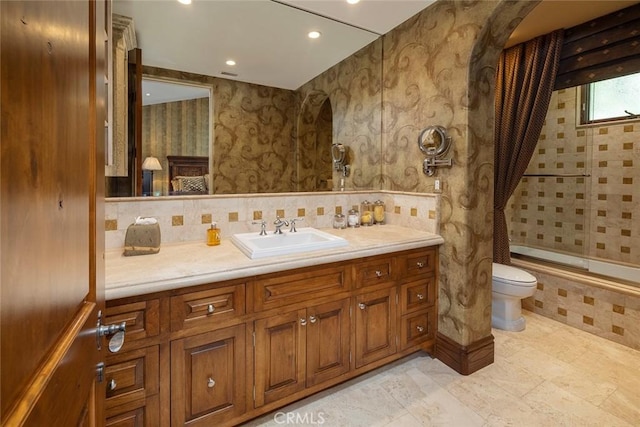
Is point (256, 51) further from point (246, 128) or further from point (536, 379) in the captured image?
point (536, 379)

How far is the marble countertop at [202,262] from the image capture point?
49.3 inches

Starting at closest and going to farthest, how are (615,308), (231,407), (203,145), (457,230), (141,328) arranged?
1. (141,328)
2. (231,407)
3. (203,145)
4. (457,230)
5. (615,308)

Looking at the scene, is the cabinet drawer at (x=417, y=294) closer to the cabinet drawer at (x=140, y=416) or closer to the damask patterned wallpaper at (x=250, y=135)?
the damask patterned wallpaper at (x=250, y=135)

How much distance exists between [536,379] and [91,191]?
2.55 metres

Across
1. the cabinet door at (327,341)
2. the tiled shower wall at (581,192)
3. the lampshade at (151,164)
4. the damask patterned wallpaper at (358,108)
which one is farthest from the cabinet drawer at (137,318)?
the tiled shower wall at (581,192)

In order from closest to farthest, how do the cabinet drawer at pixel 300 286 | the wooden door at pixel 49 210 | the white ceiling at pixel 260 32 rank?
1. the wooden door at pixel 49 210
2. the cabinet drawer at pixel 300 286
3. the white ceiling at pixel 260 32

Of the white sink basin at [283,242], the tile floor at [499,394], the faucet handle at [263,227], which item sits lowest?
the tile floor at [499,394]

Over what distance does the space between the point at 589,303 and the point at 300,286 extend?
8.22ft

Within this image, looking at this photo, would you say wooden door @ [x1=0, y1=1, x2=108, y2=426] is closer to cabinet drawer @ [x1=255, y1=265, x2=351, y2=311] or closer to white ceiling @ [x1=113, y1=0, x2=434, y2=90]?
cabinet drawer @ [x1=255, y1=265, x2=351, y2=311]

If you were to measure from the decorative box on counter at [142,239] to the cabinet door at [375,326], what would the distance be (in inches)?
45.5

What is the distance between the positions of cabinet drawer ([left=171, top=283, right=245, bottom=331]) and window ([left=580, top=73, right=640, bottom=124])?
147 inches

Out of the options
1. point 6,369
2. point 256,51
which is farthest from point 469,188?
point 6,369

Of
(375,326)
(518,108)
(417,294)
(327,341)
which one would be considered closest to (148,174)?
(327,341)

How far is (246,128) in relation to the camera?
2.13 metres
